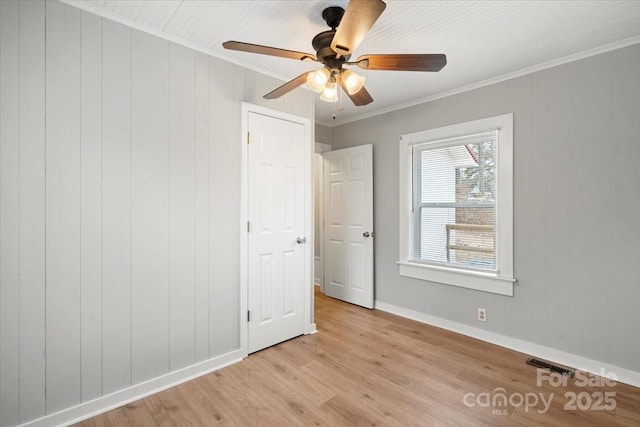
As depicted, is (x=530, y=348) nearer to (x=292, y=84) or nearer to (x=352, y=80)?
(x=352, y=80)

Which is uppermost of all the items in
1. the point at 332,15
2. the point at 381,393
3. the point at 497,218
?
the point at 332,15

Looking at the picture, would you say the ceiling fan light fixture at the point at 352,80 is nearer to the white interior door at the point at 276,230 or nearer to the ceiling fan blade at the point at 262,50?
the ceiling fan blade at the point at 262,50

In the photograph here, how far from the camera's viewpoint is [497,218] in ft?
9.73

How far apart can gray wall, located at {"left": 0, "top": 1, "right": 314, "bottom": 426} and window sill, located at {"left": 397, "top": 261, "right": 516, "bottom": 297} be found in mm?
2040

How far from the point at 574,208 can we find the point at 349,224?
2375 mm

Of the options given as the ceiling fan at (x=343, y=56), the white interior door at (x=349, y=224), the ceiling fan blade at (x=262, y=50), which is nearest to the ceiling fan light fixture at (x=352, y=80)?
the ceiling fan at (x=343, y=56)

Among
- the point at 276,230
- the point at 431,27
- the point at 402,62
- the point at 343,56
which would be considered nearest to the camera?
the point at 402,62

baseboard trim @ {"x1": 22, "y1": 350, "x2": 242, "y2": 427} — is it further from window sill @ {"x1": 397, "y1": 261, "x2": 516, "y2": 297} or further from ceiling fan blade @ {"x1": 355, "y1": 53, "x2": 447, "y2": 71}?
ceiling fan blade @ {"x1": 355, "y1": 53, "x2": 447, "y2": 71}

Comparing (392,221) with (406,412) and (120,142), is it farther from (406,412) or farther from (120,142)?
(120,142)

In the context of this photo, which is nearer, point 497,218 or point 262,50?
point 262,50

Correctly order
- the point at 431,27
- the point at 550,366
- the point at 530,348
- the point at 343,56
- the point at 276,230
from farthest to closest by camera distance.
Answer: the point at 276,230 < the point at 530,348 < the point at 550,366 < the point at 431,27 < the point at 343,56

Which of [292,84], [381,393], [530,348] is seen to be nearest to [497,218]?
[530,348]

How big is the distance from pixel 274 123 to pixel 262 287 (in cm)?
153

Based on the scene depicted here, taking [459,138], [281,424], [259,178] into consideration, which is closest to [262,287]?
[259,178]
